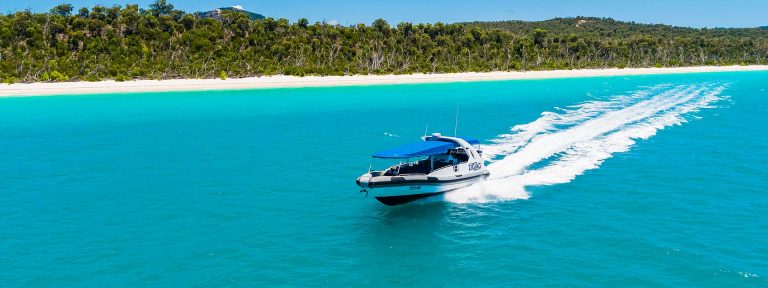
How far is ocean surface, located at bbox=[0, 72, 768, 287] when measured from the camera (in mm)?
20766

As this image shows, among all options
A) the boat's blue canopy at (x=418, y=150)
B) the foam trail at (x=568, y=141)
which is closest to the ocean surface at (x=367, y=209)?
the foam trail at (x=568, y=141)

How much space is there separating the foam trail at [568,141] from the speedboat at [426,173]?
842 millimetres

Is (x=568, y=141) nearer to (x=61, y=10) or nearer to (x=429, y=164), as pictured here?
(x=429, y=164)

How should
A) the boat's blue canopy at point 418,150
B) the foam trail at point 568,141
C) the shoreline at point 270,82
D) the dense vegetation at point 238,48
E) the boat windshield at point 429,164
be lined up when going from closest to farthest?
the boat's blue canopy at point 418,150 → the boat windshield at point 429,164 → the foam trail at point 568,141 → the shoreline at point 270,82 → the dense vegetation at point 238,48

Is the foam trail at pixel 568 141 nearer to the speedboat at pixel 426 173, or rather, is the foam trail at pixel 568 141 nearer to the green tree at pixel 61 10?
the speedboat at pixel 426 173

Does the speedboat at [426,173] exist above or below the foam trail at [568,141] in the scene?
above

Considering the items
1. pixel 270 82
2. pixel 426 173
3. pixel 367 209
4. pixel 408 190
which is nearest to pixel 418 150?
pixel 426 173

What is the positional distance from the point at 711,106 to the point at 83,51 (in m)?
96.4

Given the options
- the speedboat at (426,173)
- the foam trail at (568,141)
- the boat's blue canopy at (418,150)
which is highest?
the boat's blue canopy at (418,150)

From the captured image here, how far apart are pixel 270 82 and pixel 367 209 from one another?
83.0 metres

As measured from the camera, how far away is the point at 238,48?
125m

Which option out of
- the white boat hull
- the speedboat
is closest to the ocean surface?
the white boat hull

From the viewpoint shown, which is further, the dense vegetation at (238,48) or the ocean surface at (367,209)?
the dense vegetation at (238,48)

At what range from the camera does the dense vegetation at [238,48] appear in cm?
10588
